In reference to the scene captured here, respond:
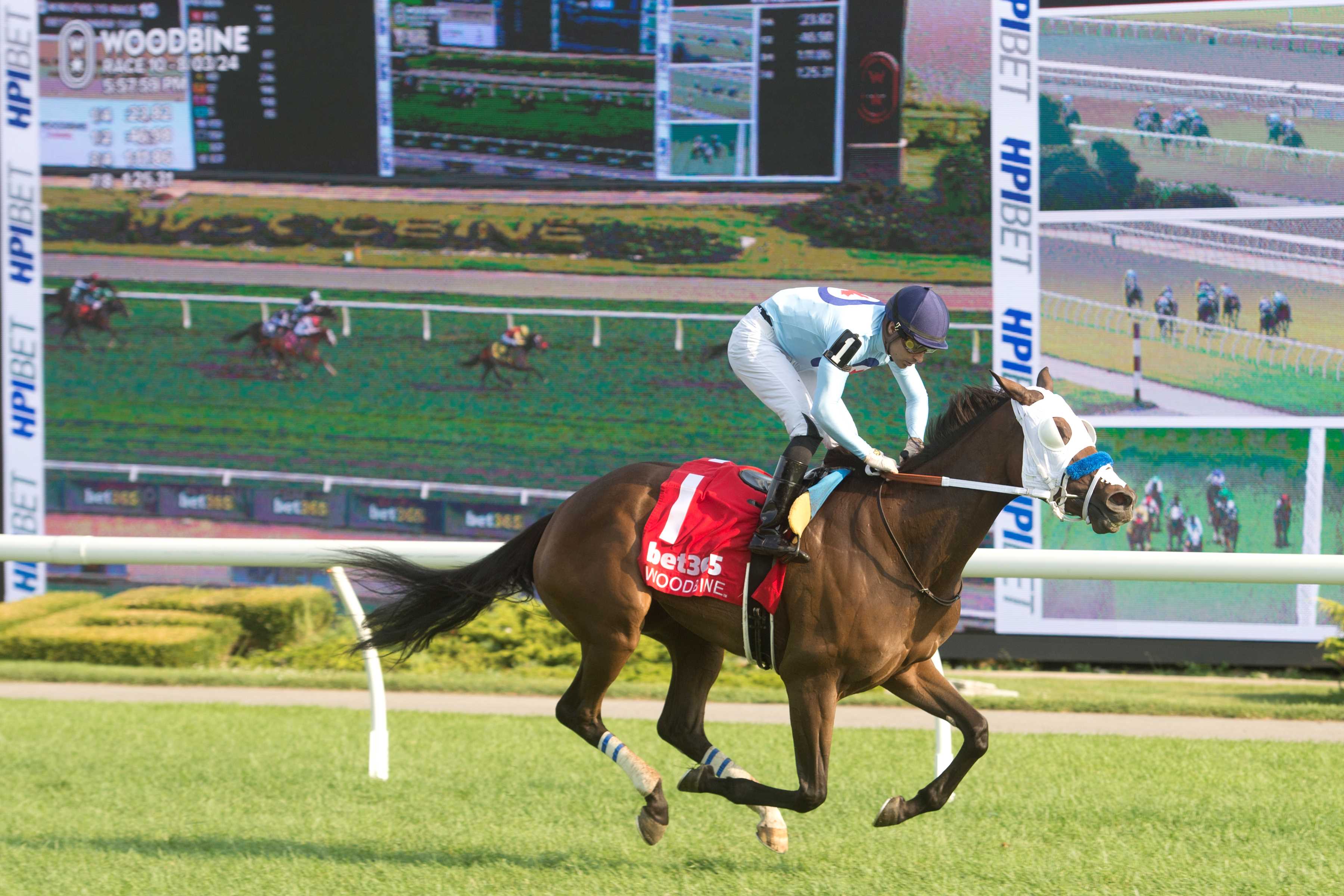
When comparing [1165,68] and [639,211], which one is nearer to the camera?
[1165,68]

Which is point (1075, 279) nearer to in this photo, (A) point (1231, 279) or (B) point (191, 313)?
(A) point (1231, 279)

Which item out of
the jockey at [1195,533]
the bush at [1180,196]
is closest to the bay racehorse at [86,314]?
the bush at [1180,196]

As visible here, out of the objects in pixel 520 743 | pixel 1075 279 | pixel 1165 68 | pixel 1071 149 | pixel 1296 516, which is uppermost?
pixel 1165 68

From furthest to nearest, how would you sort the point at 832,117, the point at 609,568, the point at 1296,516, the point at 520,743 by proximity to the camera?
the point at 832,117 → the point at 1296,516 → the point at 520,743 → the point at 609,568

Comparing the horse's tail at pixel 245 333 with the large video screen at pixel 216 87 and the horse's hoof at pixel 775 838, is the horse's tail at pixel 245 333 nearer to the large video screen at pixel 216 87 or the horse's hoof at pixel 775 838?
the large video screen at pixel 216 87

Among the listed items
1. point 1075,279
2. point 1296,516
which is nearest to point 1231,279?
point 1075,279

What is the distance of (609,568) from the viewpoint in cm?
430

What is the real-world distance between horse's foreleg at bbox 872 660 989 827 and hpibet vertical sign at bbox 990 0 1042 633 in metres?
4.67

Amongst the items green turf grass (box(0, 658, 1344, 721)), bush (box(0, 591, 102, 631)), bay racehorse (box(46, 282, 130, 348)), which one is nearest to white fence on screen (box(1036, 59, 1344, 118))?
green turf grass (box(0, 658, 1344, 721))

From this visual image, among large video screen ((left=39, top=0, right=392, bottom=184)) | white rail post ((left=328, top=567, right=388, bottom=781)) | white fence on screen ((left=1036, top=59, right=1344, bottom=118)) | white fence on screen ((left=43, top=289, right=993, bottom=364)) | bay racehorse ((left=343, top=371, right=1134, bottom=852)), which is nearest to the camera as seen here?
bay racehorse ((left=343, top=371, right=1134, bottom=852))

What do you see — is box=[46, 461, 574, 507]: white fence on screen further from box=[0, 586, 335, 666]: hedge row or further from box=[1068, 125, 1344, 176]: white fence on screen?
box=[1068, 125, 1344, 176]: white fence on screen

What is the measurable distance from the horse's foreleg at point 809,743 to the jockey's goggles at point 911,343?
1.03m

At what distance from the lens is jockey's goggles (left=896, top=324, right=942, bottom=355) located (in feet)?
12.8

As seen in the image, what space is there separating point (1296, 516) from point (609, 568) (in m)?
6.00
